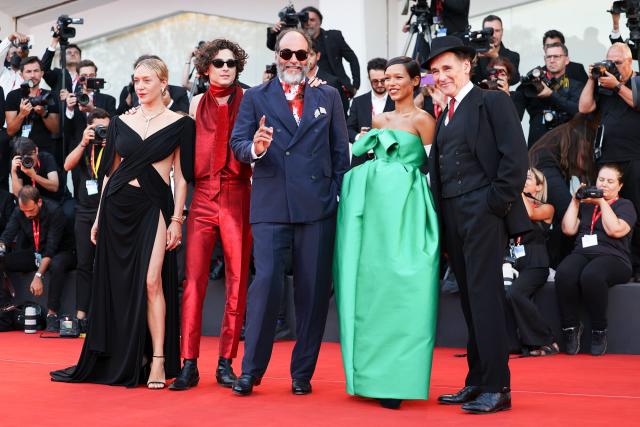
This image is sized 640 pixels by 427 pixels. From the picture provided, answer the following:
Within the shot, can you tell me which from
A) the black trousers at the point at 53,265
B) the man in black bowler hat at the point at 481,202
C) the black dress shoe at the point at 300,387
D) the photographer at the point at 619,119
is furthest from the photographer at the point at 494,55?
the black trousers at the point at 53,265

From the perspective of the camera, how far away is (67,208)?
8594mm

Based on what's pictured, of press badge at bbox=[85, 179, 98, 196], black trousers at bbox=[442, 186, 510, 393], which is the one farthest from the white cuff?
press badge at bbox=[85, 179, 98, 196]

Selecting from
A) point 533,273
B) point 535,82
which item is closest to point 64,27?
point 535,82

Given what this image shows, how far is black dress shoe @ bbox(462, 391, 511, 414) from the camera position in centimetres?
389

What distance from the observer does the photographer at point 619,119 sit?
6.71m

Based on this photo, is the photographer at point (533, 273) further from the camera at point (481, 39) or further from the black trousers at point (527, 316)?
the camera at point (481, 39)

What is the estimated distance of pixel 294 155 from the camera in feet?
14.5

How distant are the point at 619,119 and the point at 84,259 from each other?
4261 mm

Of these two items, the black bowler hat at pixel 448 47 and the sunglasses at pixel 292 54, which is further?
the sunglasses at pixel 292 54

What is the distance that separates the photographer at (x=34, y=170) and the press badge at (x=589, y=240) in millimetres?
4614

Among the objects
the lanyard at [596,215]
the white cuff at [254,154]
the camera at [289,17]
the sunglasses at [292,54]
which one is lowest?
the lanyard at [596,215]

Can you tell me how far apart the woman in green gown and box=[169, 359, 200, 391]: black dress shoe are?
844mm

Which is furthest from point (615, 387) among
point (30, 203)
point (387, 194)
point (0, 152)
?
point (0, 152)

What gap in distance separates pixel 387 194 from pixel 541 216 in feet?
8.93
